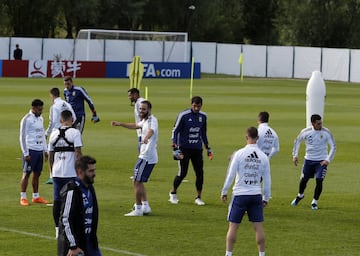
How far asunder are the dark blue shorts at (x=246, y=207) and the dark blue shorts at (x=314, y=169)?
226 inches

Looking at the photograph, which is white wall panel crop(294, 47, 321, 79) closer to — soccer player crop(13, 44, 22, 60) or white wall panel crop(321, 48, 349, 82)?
white wall panel crop(321, 48, 349, 82)

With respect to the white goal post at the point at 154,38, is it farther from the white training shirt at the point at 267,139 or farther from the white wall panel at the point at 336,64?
the white training shirt at the point at 267,139

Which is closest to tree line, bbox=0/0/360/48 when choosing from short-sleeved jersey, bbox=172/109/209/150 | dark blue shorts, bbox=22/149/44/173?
short-sleeved jersey, bbox=172/109/209/150

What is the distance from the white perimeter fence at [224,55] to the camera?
76.2 m

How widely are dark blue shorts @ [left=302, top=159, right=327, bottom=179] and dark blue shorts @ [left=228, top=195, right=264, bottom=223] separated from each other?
5744 millimetres

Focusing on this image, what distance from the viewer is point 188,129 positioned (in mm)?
20359

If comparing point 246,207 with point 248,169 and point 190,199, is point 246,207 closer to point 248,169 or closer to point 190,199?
point 248,169

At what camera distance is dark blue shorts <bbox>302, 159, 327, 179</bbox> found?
20125 millimetres

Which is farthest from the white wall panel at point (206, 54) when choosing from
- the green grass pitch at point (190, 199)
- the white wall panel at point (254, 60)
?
the green grass pitch at point (190, 199)

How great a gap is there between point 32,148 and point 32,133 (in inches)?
11.1

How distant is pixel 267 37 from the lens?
10756 cm

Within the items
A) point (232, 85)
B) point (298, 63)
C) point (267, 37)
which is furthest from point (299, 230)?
point (267, 37)

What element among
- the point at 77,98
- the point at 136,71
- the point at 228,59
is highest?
the point at 228,59

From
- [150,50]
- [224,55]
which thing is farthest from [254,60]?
[150,50]
